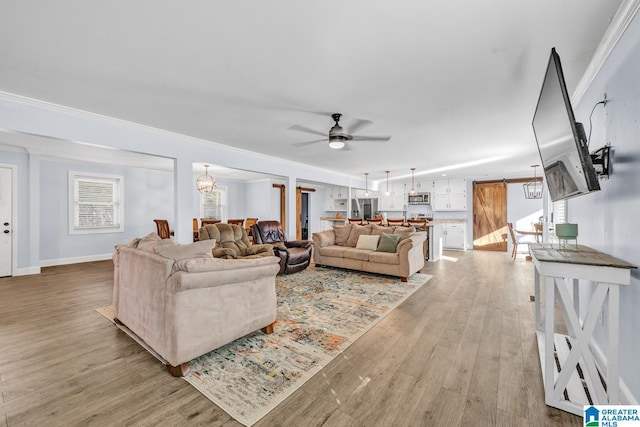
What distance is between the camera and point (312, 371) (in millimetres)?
2074

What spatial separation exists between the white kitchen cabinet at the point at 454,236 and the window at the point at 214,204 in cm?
745

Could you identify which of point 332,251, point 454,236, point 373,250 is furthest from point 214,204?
point 454,236

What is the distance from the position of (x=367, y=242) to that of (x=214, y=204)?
238 inches

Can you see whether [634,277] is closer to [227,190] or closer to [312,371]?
[312,371]

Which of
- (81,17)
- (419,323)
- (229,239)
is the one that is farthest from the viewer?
(229,239)

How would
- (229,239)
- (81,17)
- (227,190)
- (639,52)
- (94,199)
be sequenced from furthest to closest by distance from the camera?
(227,190)
(94,199)
(229,239)
(81,17)
(639,52)

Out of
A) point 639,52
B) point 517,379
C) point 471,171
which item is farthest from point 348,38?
point 471,171

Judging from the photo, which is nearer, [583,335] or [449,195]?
[583,335]

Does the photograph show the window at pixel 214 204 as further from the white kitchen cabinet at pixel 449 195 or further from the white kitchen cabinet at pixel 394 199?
the white kitchen cabinet at pixel 449 195

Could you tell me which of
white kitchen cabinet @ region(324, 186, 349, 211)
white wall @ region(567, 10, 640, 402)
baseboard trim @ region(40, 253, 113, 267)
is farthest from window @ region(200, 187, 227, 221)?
white wall @ region(567, 10, 640, 402)

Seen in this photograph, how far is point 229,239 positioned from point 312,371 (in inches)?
127

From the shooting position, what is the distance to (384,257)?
482 centimetres

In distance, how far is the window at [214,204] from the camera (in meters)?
8.99

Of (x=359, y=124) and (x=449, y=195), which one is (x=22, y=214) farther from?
(x=449, y=195)
